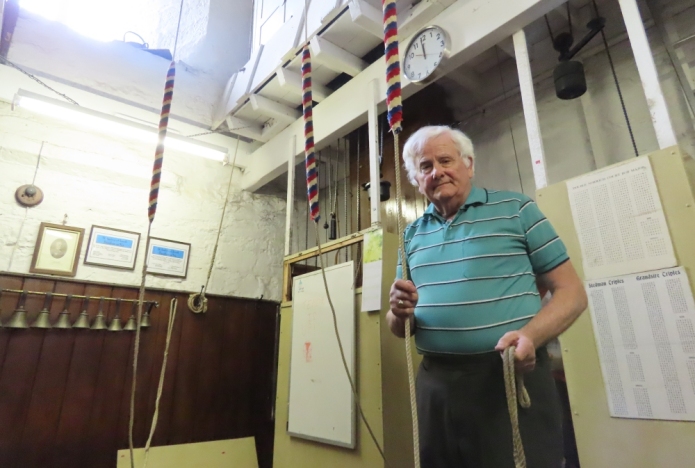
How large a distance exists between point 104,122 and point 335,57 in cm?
143

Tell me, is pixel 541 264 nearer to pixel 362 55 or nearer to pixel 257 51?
pixel 362 55

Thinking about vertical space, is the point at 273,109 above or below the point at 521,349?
above

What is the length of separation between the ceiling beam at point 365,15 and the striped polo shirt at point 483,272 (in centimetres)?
134

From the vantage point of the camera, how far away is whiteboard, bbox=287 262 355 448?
1775 millimetres

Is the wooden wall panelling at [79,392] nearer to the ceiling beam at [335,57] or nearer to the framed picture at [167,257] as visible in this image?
the framed picture at [167,257]

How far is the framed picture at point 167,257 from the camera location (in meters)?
2.60

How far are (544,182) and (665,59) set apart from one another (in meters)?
0.99

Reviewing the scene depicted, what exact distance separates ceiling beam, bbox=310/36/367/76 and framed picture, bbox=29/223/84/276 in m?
1.72

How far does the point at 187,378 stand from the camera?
8.39ft

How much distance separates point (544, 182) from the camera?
1.47 m

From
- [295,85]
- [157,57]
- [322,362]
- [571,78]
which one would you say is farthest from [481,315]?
[157,57]

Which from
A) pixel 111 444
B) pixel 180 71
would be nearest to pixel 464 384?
pixel 111 444

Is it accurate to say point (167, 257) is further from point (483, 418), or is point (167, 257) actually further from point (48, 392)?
point (483, 418)

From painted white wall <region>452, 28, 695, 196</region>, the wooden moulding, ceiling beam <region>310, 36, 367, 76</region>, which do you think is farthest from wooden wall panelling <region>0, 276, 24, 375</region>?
painted white wall <region>452, 28, 695, 196</region>
